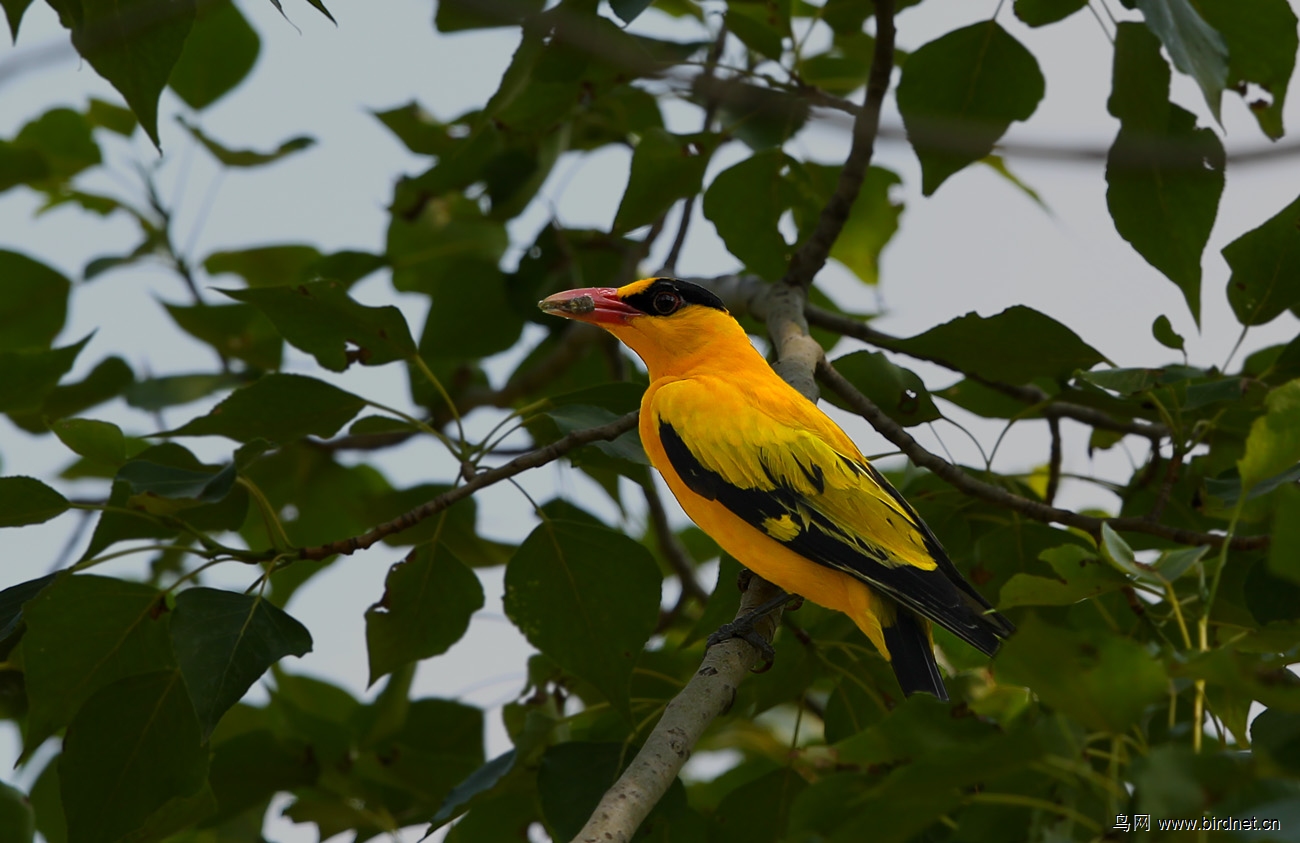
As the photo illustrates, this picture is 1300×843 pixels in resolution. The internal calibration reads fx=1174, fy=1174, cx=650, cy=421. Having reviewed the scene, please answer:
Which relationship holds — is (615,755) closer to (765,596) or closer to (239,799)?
(765,596)

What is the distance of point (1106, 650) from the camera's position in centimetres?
156

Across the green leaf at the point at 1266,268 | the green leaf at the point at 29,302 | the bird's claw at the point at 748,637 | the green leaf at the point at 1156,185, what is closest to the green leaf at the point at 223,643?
the bird's claw at the point at 748,637

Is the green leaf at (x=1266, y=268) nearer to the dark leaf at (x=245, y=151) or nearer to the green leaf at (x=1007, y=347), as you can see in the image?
the green leaf at (x=1007, y=347)

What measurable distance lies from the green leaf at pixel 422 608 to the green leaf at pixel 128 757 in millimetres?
603

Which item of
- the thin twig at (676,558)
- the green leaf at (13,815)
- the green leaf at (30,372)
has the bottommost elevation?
the thin twig at (676,558)

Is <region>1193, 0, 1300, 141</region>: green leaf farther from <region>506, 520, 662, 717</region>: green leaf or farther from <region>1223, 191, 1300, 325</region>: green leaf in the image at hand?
<region>506, 520, 662, 717</region>: green leaf

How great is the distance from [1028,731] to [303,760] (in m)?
2.95

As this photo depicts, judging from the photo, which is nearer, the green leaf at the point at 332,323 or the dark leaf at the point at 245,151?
the green leaf at the point at 332,323

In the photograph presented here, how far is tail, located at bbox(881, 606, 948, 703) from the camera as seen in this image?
9.98ft

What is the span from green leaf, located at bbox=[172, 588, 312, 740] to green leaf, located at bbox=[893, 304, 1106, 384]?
1959mm

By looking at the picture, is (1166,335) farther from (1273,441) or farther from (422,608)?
(422,608)

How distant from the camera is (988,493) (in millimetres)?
3312

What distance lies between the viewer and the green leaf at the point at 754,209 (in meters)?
4.27

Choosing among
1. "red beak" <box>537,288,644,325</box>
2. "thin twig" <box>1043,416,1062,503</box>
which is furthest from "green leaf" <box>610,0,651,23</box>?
"thin twig" <box>1043,416,1062,503</box>
